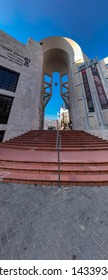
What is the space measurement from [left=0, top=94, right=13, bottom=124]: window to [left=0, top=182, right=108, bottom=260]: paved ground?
886 centimetres

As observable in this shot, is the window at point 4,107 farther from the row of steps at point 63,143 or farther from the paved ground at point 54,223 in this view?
the paved ground at point 54,223

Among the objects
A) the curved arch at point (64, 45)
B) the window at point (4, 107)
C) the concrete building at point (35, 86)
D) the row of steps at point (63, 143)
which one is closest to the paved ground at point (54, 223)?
the row of steps at point (63, 143)

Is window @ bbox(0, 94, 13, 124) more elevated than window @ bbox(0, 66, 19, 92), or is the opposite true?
window @ bbox(0, 66, 19, 92)

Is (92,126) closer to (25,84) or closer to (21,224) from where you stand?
(25,84)

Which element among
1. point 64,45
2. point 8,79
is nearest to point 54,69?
point 64,45

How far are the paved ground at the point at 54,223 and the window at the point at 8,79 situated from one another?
10981 mm

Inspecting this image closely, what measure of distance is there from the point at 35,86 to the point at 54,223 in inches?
565

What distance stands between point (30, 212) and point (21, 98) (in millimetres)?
11783

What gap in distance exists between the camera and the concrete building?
10.8 metres

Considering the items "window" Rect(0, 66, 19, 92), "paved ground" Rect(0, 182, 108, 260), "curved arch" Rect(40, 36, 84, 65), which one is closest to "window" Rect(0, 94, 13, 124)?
"window" Rect(0, 66, 19, 92)

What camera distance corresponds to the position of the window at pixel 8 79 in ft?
34.7

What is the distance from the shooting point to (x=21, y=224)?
6.59 ft

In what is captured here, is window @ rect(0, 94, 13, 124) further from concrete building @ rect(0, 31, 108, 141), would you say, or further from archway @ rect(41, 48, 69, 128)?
archway @ rect(41, 48, 69, 128)
